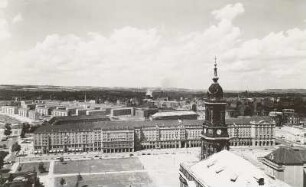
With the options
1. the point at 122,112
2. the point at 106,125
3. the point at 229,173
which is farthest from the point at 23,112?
the point at 229,173

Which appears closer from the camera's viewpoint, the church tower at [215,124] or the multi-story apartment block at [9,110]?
the church tower at [215,124]

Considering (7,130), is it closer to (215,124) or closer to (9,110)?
(9,110)

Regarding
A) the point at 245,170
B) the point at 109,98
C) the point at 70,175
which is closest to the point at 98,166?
the point at 70,175

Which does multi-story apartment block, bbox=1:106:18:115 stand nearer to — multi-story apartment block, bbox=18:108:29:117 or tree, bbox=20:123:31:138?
multi-story apartment block, bbox=18:108:29:117

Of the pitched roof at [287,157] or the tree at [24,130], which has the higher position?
the pitched roof at [287,157]

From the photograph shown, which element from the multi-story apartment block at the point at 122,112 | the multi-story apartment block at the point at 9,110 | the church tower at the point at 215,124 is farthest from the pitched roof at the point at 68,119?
→ the church tower at the point at 215,124

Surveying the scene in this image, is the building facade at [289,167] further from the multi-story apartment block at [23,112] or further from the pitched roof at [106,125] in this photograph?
the multi-story apartment block at [23,112]

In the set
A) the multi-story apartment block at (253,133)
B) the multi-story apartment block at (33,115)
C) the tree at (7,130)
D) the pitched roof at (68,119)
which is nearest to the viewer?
the multi-story apartment block at (253,133)
